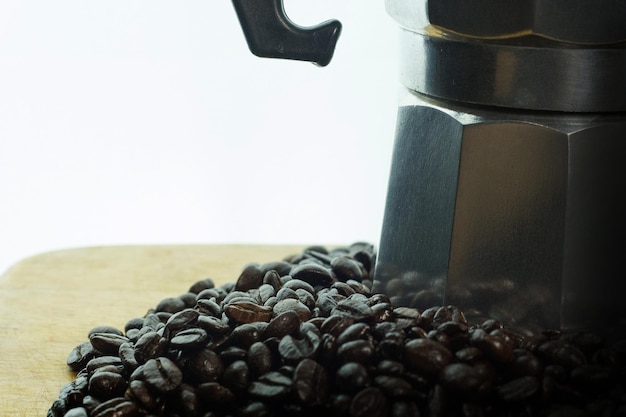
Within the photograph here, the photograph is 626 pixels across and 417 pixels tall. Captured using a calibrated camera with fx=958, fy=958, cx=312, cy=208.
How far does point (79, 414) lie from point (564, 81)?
57 centimetres

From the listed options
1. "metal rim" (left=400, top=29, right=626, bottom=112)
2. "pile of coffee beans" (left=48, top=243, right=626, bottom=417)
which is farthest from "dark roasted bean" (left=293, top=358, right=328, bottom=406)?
"metal rim" (left=400, top=29, right=626, bottom=112)

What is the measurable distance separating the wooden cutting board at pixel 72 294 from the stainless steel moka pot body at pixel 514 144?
410 millimetres

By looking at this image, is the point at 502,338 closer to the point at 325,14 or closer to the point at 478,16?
the point at 478,16

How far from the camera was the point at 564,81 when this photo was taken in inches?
36.6

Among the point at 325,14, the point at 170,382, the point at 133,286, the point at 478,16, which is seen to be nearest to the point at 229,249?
the point at 133,286

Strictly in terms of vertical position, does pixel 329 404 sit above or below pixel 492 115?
below

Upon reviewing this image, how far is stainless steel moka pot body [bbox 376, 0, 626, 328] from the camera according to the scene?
93 cm

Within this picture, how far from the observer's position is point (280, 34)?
0.95 metres

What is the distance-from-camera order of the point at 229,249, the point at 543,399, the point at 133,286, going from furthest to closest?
the point at 229,249 → the point at 133,286 → the point at 543,399

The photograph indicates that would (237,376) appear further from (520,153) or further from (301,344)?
(520,153)

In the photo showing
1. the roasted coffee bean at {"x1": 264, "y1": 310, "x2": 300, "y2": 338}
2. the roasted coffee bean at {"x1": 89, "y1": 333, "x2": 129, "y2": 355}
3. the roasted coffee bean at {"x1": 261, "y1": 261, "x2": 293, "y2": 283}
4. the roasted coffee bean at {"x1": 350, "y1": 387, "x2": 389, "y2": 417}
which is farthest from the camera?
the roasted coffee bean at {"x1": 261, "y1": 261, "x2": 293, "y2": 283}

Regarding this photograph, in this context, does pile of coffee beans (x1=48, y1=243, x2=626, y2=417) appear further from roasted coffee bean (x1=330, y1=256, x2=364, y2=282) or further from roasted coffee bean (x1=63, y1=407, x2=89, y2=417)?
roasted coffee bean (x1=330, y1=256, x2=364, y2=282)

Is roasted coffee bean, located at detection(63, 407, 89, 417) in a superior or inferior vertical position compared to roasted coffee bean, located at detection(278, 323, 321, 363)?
inferior

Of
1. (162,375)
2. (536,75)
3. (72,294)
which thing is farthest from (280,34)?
(72,294)
